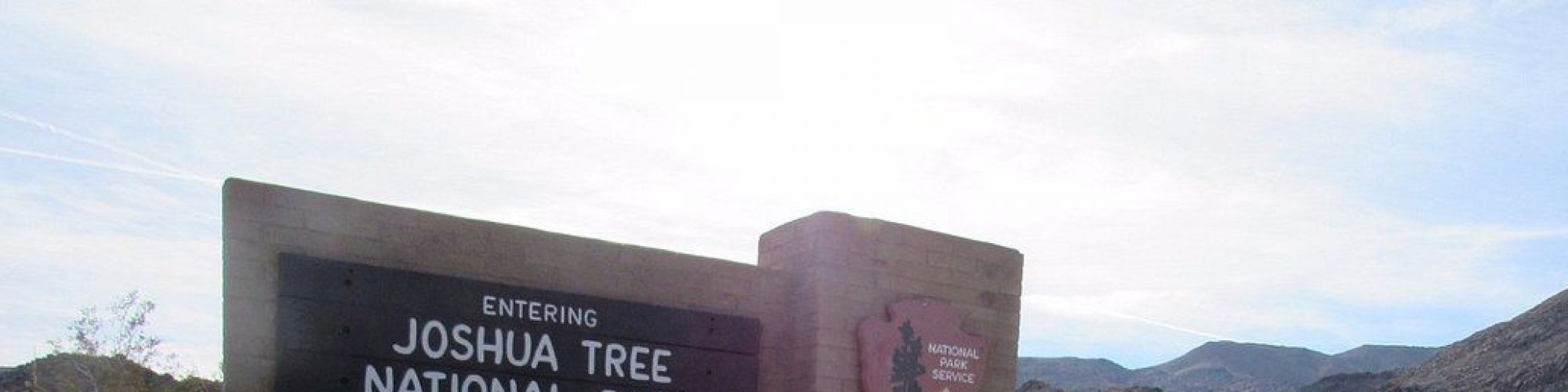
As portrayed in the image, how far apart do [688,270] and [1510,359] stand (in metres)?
41.4

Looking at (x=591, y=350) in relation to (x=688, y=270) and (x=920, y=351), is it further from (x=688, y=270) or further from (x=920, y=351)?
(x=920, y=351)

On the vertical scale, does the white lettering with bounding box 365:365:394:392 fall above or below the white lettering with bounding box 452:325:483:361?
below

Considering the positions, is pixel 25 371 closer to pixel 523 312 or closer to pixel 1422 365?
pixel 523 312

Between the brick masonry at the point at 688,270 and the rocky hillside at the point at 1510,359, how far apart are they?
34.0 metres

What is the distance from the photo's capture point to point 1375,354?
293ft

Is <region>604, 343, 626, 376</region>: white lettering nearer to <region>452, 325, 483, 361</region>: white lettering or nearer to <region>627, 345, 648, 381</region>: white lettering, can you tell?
<region>627, 345, 648, 381</region>: white lettering

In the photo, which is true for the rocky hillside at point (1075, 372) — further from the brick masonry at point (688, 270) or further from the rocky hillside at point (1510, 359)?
the brick masonry at point (688, 270)

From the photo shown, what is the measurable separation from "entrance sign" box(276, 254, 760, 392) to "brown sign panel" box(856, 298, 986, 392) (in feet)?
2.35

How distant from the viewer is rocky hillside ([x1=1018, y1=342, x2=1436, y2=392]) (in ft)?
274

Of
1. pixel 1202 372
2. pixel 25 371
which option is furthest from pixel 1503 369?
pixel 1202 372

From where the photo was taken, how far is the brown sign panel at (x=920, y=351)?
900 cm

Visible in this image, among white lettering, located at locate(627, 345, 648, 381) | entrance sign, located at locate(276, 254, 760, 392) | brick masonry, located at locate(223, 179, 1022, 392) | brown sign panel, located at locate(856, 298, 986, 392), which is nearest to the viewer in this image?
brick masonry, located at locate(223, 179, 1022, 392)

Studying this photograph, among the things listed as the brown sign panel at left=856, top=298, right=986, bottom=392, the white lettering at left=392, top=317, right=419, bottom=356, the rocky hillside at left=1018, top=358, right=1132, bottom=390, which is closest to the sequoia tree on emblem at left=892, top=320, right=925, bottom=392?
the brown sign panel at left=856, top=298, right=986, bottom=392

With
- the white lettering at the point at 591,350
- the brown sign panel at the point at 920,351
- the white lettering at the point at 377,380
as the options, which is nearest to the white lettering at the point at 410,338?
the white lettering at the point at 377,380
